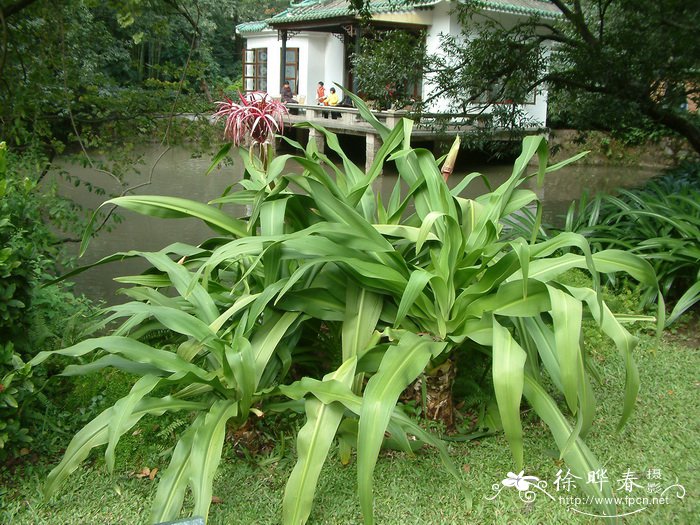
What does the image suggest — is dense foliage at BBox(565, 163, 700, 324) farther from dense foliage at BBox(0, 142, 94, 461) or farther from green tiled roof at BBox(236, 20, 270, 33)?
green tiled roof at BBox(236, 20, 270, 33)

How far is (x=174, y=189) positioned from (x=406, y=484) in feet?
34.4

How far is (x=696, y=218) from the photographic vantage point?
435cm

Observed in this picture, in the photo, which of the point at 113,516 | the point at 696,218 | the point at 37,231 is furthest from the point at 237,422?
the point at 696,218

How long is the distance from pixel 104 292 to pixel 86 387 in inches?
137

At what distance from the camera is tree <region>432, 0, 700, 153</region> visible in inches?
245

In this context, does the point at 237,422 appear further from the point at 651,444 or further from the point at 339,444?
the point at 651,444

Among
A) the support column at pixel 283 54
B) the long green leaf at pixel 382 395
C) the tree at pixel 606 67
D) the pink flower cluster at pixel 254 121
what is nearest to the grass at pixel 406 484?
the long green leaf at pixel 382 395

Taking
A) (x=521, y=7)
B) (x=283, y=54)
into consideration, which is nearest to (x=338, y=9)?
(x=283, y=54)

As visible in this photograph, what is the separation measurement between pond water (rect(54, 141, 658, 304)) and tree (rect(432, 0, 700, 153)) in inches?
38.6

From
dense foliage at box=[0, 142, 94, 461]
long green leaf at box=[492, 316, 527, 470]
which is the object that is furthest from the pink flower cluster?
long green leaf at box=[492, 316, 527, 470]

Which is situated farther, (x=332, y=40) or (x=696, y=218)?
(x=332, y=40)

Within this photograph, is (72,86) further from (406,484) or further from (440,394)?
(406,484)

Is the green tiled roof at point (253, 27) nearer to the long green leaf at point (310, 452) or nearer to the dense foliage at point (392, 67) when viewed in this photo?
the dense foliage at point (392, 67)

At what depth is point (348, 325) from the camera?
2.45 m
